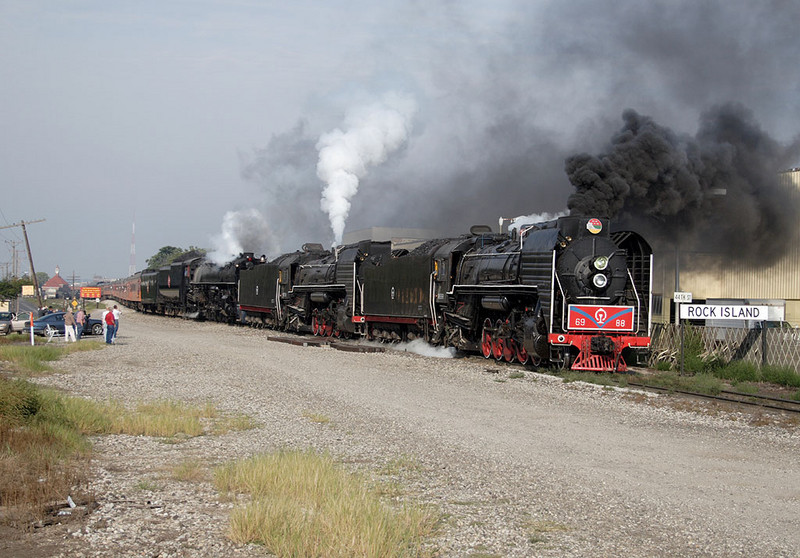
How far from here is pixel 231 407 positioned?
13359mm

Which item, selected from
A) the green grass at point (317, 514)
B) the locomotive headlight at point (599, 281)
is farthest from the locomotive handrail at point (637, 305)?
the green grass at point (317, 514)

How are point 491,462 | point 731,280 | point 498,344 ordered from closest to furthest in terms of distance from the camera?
point 491,462 < point 498,344 < point 731,280

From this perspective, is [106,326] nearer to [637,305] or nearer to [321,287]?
[321,287]

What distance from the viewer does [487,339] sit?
20.6m

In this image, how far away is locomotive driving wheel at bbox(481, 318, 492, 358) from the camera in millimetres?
20391

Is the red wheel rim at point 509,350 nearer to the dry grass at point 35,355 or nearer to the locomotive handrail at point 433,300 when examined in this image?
the locomotive handrail at point 433,300

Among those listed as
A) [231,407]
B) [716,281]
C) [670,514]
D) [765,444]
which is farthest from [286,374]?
[716,281]

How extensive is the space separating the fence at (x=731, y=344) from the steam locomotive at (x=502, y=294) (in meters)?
0.78

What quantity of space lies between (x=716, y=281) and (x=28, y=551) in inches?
1198

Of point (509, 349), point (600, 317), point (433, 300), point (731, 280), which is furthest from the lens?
point (731, 280)

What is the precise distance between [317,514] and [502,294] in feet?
43.4

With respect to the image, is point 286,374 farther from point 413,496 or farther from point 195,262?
point 195,262

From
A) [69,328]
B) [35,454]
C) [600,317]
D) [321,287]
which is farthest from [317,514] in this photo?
[69,328]

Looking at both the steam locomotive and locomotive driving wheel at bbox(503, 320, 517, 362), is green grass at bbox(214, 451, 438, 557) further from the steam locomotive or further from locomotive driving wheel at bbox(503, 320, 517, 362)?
locomotive driving wheel at bbox(503, 320, 517, 362)
